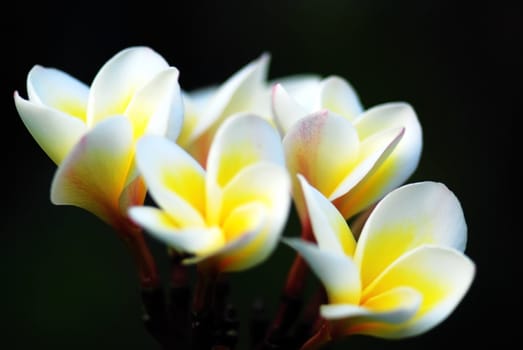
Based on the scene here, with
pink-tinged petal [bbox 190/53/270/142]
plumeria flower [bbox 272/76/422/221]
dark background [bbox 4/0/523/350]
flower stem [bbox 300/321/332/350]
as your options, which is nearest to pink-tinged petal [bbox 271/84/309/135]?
plumeria flower [bbox 272/76/422/221]

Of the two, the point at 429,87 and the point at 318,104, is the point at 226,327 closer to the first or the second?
the point at 318,104

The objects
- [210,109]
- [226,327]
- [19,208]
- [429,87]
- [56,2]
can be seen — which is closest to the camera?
[226,327]

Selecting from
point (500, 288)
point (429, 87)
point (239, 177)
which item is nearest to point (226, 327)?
point (239, 177)

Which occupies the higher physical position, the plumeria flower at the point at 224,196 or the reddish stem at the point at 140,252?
the plumeria flower at the point at 224,196

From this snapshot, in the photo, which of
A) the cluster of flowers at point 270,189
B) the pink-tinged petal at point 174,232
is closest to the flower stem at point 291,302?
the cluster of flowers at point 270,189

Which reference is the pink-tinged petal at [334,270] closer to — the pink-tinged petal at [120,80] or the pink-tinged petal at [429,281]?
the pink-tinged petal at [429,281]

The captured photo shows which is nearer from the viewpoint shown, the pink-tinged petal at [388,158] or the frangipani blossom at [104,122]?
the frangipani blossom at [104,122]

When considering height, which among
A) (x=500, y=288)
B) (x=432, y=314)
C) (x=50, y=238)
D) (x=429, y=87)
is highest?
(x=432, y=314)

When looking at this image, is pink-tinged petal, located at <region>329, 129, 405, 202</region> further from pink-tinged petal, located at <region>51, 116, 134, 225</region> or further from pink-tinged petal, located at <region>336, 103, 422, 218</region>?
pink-tinged petal, located at <region>51, 116, 134, 225</region>

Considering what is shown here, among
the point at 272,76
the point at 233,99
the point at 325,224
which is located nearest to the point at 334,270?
the point at 325,224
